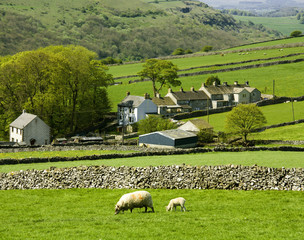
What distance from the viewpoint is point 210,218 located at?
19.2 metres

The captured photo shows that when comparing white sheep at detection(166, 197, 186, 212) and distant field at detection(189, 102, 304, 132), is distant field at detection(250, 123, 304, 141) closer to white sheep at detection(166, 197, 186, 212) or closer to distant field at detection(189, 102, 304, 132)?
distant field at detection(189, 102, 304, 132)

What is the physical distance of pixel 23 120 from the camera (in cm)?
6469

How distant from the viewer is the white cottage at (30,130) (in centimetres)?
6362

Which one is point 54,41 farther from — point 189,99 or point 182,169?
point 182,169

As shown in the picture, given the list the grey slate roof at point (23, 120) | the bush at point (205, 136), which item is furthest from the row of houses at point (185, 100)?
the bush at point (205, 136)

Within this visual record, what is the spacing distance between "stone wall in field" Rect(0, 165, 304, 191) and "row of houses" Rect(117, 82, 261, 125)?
50525mm

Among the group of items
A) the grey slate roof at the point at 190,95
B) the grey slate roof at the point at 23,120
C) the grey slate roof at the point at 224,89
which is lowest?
the grey slate roof at the point at 23,120

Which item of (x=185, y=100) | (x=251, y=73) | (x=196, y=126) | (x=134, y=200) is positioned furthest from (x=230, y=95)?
(x=134, y=200)

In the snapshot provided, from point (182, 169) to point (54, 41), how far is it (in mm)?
171072

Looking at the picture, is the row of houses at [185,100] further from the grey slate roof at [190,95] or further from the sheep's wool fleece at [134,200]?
the sheep's wool fleece at [134,200]

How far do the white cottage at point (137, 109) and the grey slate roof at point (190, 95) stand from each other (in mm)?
7444

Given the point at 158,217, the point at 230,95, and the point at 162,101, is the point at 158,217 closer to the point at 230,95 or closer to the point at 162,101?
the point at 162,101

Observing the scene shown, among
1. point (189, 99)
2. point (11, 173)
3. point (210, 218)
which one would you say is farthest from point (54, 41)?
point (210, 218)

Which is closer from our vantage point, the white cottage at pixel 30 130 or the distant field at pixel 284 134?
the distant field at pixel 284 134
